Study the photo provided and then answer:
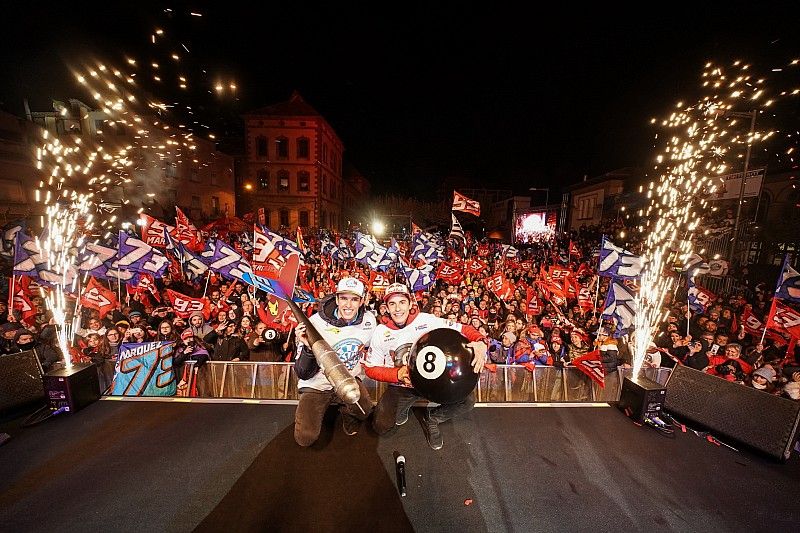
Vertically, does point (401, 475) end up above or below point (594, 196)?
below

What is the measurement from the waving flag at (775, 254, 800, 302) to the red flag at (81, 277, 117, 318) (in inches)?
668

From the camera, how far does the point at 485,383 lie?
7.39 metres

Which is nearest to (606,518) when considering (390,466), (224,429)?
(390,466)

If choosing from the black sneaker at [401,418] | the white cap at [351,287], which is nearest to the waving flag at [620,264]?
the black sneaker at [401,418]

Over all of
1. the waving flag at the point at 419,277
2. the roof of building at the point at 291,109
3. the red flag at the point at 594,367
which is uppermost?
the roof of building at the point at 291,109

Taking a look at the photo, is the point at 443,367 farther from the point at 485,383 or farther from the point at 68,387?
the point at 68,387

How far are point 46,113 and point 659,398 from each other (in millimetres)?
49343

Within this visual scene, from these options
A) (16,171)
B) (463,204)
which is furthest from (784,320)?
(16,171)

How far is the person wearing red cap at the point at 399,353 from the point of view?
460 cm

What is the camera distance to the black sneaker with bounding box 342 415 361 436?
15.6 feet

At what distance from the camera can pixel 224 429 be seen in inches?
189

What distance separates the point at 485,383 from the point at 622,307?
474 centimetres

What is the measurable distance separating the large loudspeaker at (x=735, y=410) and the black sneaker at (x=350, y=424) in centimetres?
509

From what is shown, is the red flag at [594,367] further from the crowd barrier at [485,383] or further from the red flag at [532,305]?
the red flag at [532,305]
